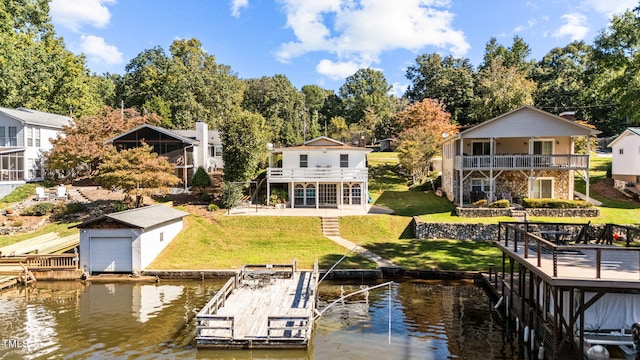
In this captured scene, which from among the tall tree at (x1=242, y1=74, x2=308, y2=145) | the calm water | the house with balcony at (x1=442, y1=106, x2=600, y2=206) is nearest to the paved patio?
the house with balcony at (x1=442, y1=106, x2=600, y2=206)

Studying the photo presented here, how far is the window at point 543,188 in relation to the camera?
99.7 ft

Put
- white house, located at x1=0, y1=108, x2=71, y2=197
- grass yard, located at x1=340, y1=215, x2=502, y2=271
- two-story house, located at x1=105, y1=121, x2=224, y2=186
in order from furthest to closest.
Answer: two-story house, located at x1=105, y1=121, x2=224, y2=186, white house, located at x1=0, y1=108, x2=71, y2=197, grass yard, located at x1=340, y1=215, x2=502, y2=271

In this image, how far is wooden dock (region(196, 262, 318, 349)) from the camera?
12.8m

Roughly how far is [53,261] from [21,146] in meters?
22.9

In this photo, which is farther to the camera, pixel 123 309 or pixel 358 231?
pixel 358 231

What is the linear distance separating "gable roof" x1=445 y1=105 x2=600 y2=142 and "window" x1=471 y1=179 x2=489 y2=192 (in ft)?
12.7

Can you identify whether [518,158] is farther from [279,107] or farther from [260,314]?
[279,107]

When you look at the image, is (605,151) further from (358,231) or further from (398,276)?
(398,276)

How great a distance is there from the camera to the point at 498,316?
15.7 meters

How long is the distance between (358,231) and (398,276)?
697 centimetres

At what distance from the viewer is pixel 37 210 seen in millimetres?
30312

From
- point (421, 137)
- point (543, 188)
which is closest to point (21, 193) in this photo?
point (421, 137)

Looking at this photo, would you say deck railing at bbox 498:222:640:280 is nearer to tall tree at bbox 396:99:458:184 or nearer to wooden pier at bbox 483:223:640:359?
wooden pier at bbox 483:223:640:359

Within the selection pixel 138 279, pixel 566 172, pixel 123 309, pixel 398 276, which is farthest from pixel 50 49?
pixel 566 172
